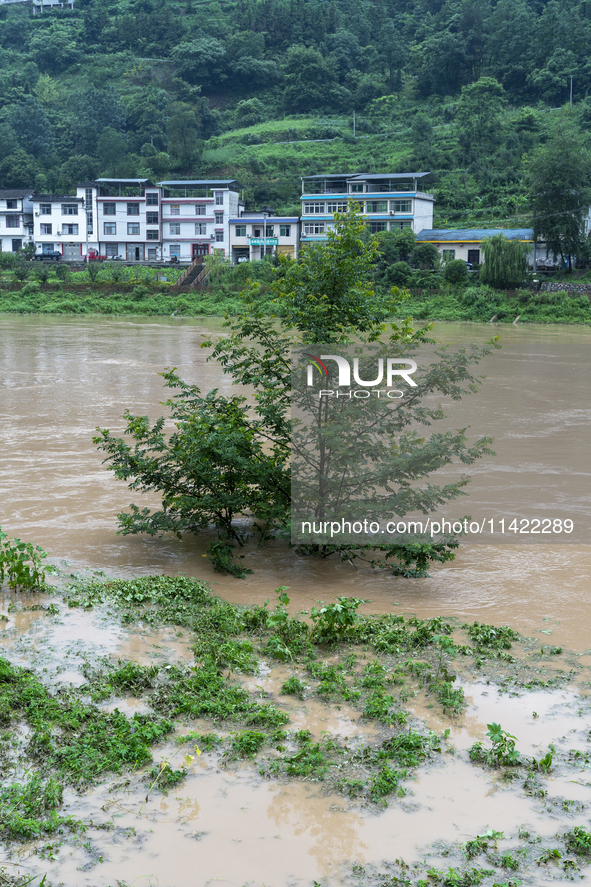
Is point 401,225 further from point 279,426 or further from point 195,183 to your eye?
point 279,426

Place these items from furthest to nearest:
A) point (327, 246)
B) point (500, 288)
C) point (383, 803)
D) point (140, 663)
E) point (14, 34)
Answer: point (14, 34) → point (500, 288) → point (327, 246) → point (140, 663) → point (383, 803)

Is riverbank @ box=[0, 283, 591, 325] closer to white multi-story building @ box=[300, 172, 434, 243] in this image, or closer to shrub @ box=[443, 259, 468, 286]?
shrub @ box=[443, 259, 468, 286]

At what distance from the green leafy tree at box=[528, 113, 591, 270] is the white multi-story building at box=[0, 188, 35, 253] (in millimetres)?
37077

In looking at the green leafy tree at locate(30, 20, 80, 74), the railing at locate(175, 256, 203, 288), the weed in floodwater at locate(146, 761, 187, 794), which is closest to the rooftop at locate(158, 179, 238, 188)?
the railing at locate(175, 256, 203, 288)

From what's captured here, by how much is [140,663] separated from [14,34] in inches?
5709

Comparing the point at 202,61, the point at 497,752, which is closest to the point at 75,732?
the point at 497,752

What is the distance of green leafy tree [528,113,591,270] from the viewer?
50125mm

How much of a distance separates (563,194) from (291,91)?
209 feet

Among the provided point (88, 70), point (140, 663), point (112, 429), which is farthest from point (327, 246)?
point (88, 70)

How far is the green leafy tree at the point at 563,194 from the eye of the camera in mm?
50125

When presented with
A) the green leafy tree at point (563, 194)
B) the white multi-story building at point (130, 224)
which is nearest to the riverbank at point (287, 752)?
the green leafy tree at point (563, 194)

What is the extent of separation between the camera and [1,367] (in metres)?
23.3

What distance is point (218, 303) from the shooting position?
48.3 m

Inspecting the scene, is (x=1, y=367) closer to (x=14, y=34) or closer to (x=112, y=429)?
(x=112, y=429)
